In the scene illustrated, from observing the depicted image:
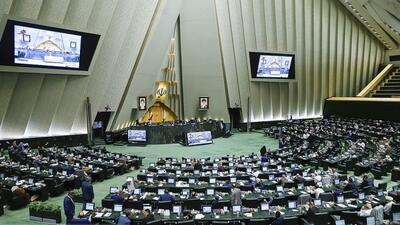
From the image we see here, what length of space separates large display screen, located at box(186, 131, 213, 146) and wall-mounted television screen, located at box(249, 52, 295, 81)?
9.45 meters

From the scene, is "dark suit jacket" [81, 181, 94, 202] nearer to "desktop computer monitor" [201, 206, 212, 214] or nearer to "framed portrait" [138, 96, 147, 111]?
"desktop computer monitor" [201, 206, 212, 214]

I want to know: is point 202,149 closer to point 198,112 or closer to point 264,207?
point 198,112

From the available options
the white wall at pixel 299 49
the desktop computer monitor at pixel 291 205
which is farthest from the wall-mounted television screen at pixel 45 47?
the desktop computer monitor at pixel 291 205

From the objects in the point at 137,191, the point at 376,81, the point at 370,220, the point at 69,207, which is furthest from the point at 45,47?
the point at 376,81

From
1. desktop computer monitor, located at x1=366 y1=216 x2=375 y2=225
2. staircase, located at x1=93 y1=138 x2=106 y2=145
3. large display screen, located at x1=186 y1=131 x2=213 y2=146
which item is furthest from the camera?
staircase, located at x1=93 y1=138 x2=106 y2=145

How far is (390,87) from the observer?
45.8 metres

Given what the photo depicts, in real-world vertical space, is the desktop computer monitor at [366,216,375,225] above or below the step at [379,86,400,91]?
below

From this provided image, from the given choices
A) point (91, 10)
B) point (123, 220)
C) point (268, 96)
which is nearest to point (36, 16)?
point (91, 10)

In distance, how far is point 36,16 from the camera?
22.7 m

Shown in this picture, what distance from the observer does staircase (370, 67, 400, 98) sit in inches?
1743

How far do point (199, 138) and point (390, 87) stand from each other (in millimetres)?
26899

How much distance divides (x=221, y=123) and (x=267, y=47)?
894 cm

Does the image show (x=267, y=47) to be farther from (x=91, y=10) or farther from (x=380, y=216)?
(x=380, y=216)

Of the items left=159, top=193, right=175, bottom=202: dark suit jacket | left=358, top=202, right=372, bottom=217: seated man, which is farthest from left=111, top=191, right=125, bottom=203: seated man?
left=358, top=202, right=372, bottom=217: seated man
